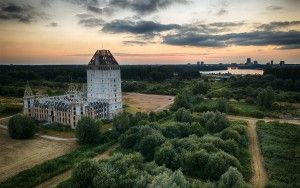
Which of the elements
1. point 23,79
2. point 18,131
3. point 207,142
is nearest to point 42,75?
point 23,79

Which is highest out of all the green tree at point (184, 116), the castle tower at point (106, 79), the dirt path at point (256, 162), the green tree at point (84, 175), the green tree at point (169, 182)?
the castle tower at point (106, 79)

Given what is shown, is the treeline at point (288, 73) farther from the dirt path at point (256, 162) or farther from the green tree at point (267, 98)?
the dirt path at point (256, 162)


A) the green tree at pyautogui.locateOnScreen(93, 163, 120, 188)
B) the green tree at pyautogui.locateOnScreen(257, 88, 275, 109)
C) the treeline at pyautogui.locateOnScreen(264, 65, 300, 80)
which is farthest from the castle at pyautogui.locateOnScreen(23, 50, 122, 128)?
the treeline at pyautogui.locateOnScreen(264, 65, 300, 80)

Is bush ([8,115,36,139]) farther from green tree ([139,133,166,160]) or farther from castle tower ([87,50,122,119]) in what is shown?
green tree ([139,133,166,160])

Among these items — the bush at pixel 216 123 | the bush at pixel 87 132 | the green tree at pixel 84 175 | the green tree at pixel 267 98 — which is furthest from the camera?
the green tree at pixel 267 98

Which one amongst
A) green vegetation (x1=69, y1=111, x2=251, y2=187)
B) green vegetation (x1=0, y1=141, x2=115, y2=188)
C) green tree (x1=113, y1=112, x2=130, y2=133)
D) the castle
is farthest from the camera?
the castle

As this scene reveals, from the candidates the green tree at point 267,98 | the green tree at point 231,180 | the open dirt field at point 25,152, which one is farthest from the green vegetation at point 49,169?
the green tree at point 267,98

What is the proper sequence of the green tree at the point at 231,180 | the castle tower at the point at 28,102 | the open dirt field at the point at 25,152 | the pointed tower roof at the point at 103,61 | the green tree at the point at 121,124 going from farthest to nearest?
the pointed tower roof at the point at 103,61, the castle tower at the point at 28,102, the green tree at the point at 121,124, the open dirt field at the point at 25,152, the green tree at the point at 231,180

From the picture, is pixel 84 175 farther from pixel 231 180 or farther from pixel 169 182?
pixel 231 180
